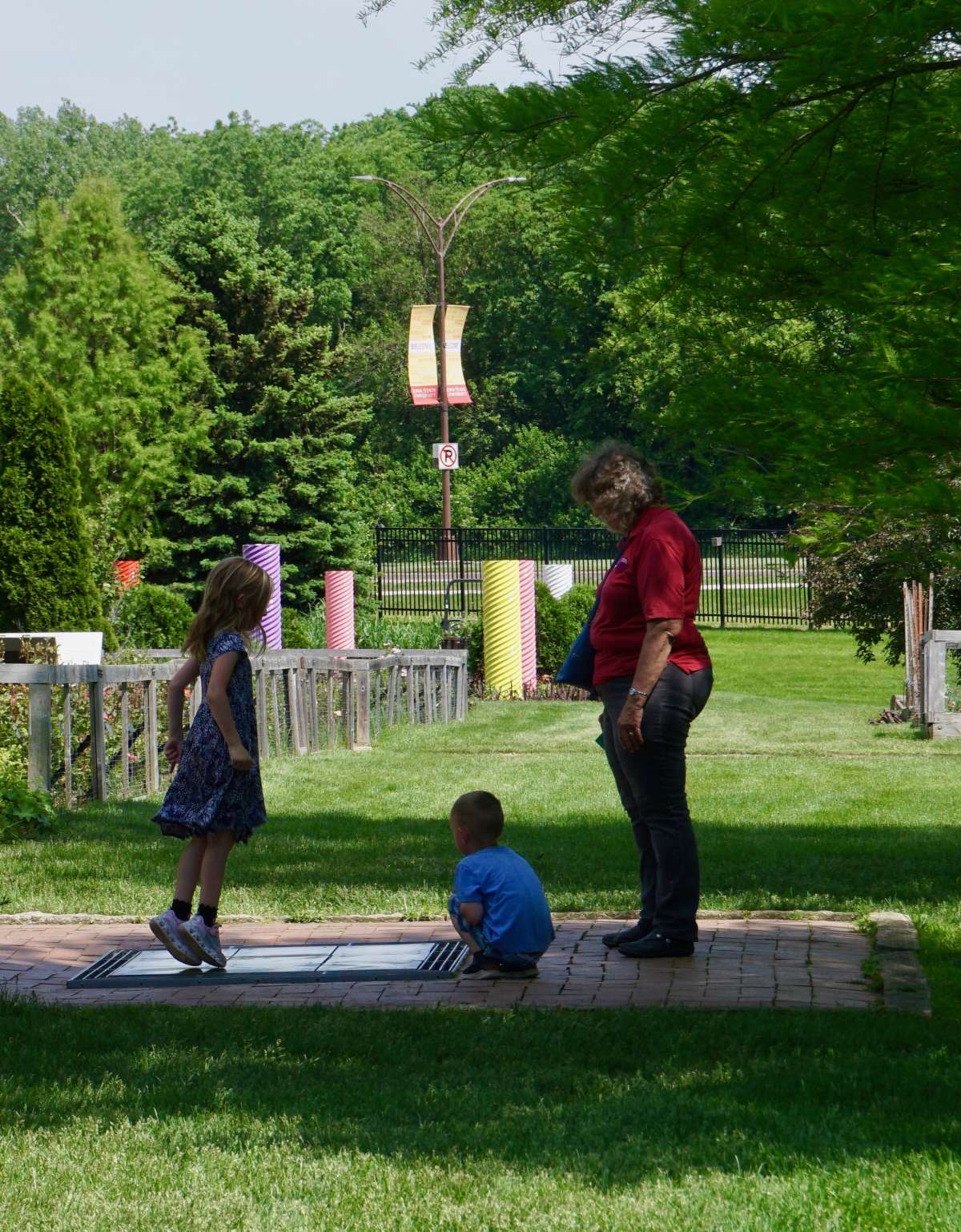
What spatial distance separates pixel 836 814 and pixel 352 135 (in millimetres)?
74416

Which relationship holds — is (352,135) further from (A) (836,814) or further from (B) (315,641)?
(A) (836,814)

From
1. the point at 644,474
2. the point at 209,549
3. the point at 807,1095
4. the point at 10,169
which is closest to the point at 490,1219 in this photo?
the point at 807,1095

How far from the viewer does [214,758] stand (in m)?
5.66

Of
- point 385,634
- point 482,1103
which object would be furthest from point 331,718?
point 385,634

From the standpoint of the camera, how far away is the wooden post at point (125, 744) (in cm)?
1047

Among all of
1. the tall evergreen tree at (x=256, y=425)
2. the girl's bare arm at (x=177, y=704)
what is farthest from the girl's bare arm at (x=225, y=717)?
the tall evergreen tree at (x=256, y=425)

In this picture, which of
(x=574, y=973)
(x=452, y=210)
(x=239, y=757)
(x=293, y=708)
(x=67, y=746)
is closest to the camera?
(x=574, y=973)

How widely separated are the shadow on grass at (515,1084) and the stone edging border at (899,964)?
0.85 ft

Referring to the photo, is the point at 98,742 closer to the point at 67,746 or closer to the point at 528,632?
the point at 67,746

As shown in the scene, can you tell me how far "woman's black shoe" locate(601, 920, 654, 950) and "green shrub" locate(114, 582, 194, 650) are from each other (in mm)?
16316

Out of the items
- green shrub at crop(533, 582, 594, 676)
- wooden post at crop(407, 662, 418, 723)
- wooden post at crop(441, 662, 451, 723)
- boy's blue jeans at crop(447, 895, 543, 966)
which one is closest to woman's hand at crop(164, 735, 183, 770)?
boy's blue jeans at crop(447, 895, 543, 966)

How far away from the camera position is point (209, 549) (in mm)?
32969

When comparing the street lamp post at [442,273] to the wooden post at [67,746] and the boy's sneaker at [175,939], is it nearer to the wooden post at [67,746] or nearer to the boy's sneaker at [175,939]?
the wooden post at [67,746]

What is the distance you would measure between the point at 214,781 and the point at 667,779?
162 cm
